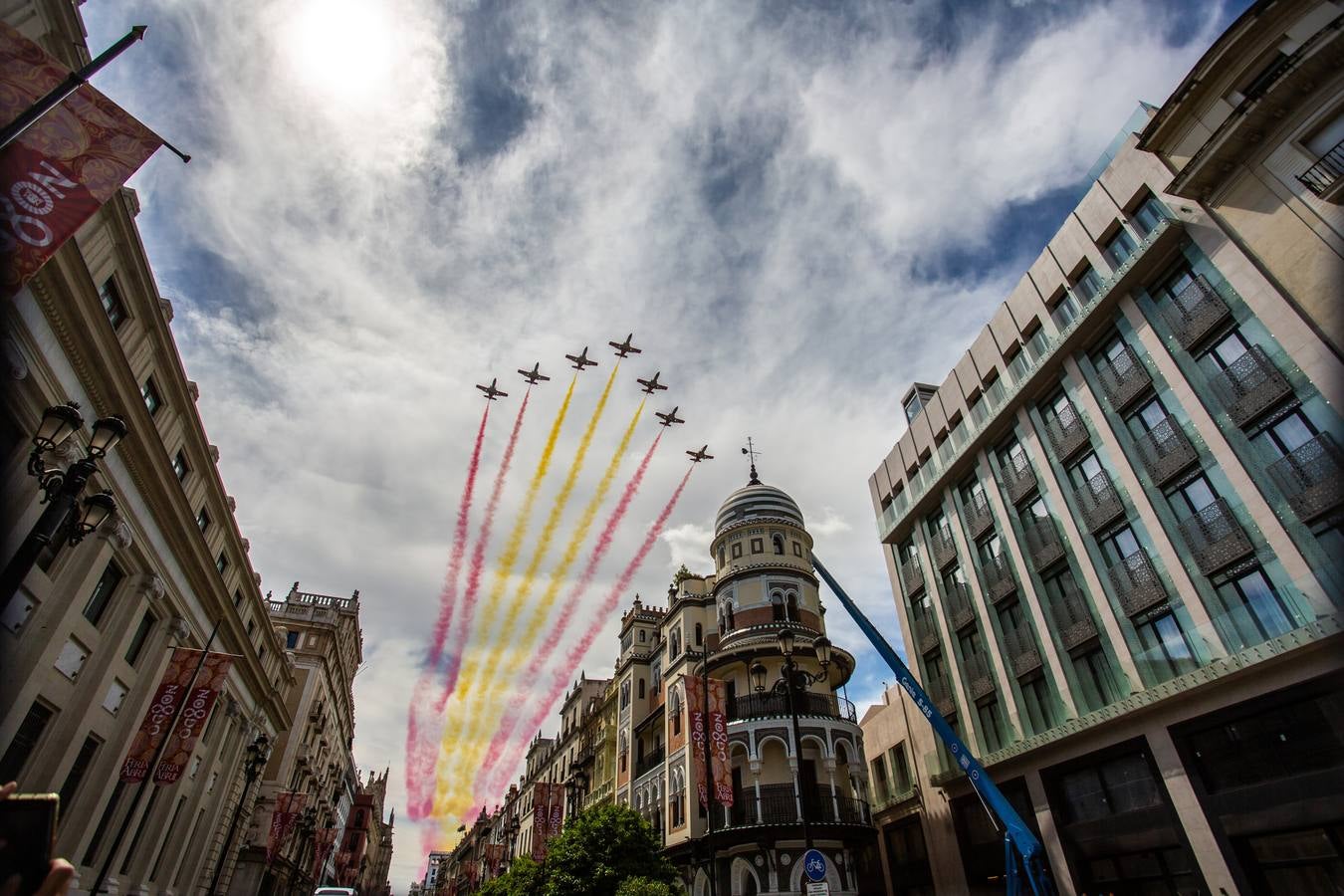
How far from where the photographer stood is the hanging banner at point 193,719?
888 inches

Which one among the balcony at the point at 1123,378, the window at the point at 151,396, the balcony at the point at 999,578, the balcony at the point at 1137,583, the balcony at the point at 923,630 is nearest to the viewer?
the window at the point at 151,396

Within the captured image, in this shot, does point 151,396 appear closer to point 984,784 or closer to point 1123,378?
point 984,784

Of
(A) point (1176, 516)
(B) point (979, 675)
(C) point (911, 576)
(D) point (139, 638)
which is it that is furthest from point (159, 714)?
(A) point (1176, 516)

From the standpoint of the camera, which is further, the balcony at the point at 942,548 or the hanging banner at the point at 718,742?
the balcony at the point at 942,548

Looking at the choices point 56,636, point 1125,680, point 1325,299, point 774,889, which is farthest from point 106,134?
point 774,889

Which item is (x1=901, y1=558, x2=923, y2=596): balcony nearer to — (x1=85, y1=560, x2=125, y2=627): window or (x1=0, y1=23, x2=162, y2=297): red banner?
(x1=85, y1=560, x2=125, y2=627): window

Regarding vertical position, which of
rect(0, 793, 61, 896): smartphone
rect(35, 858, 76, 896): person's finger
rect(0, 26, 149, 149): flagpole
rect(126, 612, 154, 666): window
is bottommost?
rect(35, 858, 76, 896): person's finger

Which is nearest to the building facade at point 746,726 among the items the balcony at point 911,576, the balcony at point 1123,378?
the balcony at point 911,576

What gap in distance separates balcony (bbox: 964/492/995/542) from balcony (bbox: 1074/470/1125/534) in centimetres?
506

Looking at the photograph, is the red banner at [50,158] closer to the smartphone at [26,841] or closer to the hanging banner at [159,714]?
the smartphone at [26,841]

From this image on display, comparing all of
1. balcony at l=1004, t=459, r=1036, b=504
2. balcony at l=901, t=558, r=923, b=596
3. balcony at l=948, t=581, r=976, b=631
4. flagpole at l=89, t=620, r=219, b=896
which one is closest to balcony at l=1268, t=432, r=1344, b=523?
balcony at l=1004, t=459, r=1036, b=504

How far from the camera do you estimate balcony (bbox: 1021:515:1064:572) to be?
25.2m

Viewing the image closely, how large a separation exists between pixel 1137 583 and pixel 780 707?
19.1 meters

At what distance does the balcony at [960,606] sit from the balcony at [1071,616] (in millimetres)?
4803
